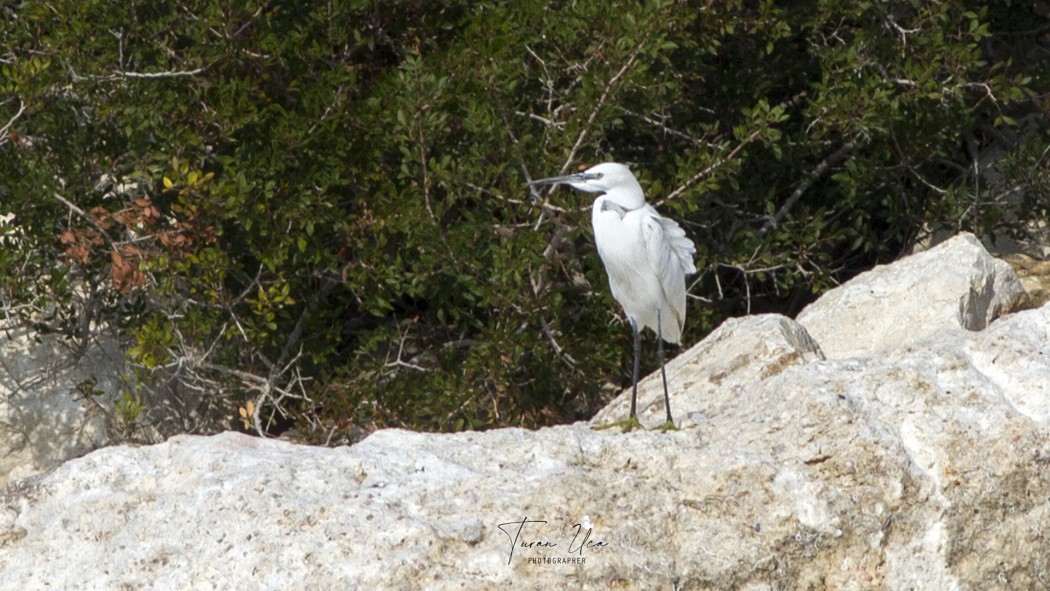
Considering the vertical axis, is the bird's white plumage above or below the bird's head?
below

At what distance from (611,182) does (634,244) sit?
277 mm

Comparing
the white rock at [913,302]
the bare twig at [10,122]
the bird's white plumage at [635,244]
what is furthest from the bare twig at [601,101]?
the bare twig at [10,122]

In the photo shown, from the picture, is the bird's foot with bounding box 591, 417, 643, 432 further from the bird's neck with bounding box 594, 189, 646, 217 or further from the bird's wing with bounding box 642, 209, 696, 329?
the bird's neck with bounding box 594, 189, 646, 217

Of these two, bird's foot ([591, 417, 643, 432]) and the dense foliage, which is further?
the dense foliage

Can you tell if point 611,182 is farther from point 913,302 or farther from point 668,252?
point 913,302

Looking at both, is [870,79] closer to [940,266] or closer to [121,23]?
[940,266]

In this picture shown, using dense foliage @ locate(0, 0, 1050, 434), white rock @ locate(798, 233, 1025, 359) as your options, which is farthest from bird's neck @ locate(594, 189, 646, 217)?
white rock @ locate(798, 233, 1025, 359)

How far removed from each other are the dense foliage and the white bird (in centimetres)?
77

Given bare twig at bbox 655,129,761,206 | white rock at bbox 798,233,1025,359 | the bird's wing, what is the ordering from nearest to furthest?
the bird's wing → white rock at bbox 798,233,1025,359 → bare twig at bbox 655,129,761,206

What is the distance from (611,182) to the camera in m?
4.67

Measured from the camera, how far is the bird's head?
4.64 metres

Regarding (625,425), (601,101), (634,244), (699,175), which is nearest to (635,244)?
(634,244)

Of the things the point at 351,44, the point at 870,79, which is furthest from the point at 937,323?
the point at 351,44

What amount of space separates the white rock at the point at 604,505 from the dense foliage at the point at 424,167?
2191 mm
